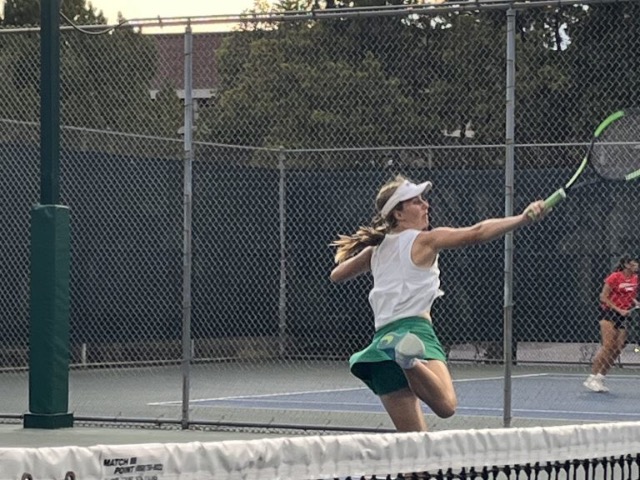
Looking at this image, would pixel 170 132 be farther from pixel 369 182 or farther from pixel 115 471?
pixel 115 471

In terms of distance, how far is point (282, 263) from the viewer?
17.0 meters

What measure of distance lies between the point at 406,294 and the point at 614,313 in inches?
347

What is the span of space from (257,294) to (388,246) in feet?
33.3

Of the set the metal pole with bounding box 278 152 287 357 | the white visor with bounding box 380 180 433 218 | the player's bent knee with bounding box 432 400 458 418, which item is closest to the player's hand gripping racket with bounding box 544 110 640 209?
the metal pole with bounding box 278 152 287 357

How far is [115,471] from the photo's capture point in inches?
159

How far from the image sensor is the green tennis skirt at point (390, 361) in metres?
6.75

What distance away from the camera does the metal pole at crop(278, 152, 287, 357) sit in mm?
16844

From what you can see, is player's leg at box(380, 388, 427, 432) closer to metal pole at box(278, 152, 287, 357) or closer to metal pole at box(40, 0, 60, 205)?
metal pole at box(40, 0, 60, 205)

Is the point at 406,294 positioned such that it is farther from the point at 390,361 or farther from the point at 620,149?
the point at 620,149

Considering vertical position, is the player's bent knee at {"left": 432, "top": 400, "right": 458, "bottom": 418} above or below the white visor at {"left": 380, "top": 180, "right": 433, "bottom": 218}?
below

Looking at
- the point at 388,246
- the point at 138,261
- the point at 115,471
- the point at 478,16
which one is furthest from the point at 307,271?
the point at 115,471

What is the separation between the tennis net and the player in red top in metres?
9.49

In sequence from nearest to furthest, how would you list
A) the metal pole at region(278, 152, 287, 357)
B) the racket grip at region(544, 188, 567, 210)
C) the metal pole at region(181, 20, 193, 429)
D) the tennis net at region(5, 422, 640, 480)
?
the tennis net at region(5, 422, 640, 480), the racket grip at region(544, 188, 567, 210), the metal pole at region(181, 20, 193, 429), the metal pole at region(278, 152, 287, 357)

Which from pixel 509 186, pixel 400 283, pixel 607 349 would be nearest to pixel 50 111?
pixel 509 186
